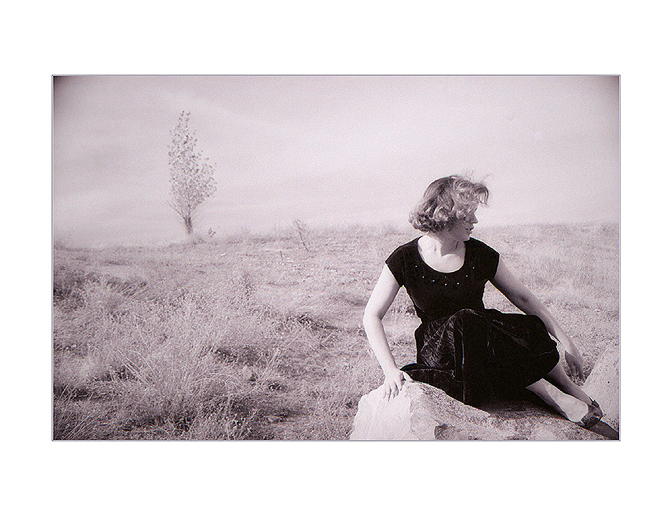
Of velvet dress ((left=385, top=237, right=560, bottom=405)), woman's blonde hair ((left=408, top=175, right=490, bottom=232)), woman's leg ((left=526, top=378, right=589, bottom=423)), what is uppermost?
woman's blonde hair ((left=408, top=175, right=490, bottom=232))

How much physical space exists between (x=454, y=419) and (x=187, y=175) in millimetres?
2337

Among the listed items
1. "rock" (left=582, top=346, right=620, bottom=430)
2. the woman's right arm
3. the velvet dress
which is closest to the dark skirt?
the velvet dress

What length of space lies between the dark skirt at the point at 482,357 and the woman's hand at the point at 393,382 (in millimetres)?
127

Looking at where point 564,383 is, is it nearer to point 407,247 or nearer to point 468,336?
point 468,336

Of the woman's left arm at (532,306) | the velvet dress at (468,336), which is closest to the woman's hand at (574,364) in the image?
the woman's left arm at (532,306)

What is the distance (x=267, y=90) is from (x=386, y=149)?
89cm

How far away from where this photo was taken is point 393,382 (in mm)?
3633

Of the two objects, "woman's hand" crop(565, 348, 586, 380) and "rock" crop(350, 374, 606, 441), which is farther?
"woman's hand" crop(565, 348, 586, 380)

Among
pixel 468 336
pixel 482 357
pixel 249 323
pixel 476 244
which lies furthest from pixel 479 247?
pixel 249 323

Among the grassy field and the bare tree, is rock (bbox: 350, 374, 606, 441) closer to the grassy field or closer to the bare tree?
the grassy field

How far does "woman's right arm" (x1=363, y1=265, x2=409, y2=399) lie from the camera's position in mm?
3707

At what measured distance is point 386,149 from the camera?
3.85 metres

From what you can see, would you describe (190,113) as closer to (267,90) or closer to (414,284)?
(267,90)

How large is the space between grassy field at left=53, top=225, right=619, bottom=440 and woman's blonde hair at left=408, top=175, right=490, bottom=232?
0.55ft
